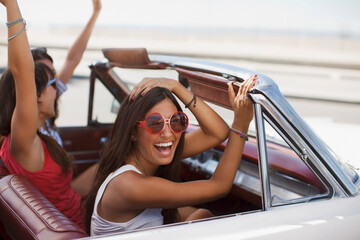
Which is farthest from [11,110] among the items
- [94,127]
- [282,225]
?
[282,225]

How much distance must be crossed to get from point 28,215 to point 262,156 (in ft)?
3.50

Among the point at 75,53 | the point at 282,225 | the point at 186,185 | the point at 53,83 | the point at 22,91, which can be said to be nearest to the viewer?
the point at 282,225

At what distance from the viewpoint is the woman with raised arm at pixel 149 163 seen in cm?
177

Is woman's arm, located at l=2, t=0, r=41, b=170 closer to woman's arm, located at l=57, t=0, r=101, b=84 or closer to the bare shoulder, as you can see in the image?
the bare shoulder

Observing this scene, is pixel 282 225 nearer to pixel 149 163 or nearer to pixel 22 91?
pixel 149 163

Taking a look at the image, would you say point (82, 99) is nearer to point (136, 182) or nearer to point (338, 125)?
point (338, 125)

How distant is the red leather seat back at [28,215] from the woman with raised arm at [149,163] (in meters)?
0.21

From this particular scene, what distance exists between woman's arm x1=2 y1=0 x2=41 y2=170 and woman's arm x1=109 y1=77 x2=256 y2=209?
1.97 ft

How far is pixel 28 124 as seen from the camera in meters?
2.03

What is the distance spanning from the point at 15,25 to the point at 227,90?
3.41 ft

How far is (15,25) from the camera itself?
1.75m

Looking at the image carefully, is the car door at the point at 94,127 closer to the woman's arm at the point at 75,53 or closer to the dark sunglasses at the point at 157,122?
the woman's arm at the point at 75,53

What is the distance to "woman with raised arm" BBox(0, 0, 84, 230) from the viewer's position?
71.2 inches

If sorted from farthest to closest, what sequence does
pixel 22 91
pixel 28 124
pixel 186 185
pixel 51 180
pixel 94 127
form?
pixel 94 127 → pixel 51 180 → pixel 28 124 → pixel 22 91 → pixel 186 185
